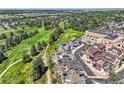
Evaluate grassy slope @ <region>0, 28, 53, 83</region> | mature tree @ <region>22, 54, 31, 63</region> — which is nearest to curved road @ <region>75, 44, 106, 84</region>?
grassy slope @ <region>0, 28, 53, 83</region>

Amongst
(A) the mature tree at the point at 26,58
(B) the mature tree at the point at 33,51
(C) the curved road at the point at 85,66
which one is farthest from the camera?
(B) the mature tree at the point at 33,51

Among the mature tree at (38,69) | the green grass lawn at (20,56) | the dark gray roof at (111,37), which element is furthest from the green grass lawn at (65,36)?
the dark gray roof at (111,37)

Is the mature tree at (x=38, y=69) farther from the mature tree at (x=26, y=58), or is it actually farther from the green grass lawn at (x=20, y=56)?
the mature tree at (x=26, y=58)

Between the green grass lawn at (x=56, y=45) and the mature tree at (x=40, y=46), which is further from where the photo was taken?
the mature tree at (x=40, y=46)

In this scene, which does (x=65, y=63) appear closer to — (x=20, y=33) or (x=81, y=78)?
(x=81, y=78)

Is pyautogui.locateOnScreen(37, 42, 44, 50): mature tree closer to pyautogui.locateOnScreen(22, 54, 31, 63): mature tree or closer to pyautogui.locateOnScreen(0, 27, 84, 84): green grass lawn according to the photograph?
pyautogui.locateOnScreen(0, 27, 84, 84): green grass lawn

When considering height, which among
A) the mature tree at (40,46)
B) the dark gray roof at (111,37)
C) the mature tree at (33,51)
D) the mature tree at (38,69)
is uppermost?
the dark gray roof at (111,37)

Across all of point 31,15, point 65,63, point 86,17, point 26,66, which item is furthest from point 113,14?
point 26,66

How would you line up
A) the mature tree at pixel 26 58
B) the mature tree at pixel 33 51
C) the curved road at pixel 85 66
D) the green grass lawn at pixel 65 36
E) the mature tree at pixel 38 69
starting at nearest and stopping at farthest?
the curved road at pixel 85 66
the mature tree at pixel 38 69
the mature tree at pixel 26 58
the mature tree at pixel 33 51
the green grass lawn at pixel 65 36
